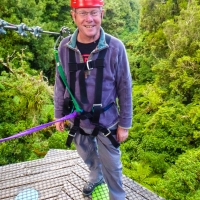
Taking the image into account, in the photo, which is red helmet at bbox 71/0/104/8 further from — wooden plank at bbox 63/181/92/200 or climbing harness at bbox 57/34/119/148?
wooden plank at bbox 63/181/92/200

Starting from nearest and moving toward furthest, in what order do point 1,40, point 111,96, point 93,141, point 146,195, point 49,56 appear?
point 111,96, point 93,141, point 146,195, point 1,40, point 49,56

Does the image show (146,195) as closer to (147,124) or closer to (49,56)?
(147,124)

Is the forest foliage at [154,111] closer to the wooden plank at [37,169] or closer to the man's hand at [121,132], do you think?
the wooden plank at [37,169]

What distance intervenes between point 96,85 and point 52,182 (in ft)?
5.82

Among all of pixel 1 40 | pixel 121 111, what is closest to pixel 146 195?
pixel 121 111

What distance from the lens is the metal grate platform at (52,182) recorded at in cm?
288

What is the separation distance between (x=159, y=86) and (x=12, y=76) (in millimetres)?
5590

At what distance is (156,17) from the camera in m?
12.6

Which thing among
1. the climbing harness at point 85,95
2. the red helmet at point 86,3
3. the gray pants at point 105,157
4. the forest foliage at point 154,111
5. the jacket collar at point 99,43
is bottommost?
the forest foliage at point 154,111

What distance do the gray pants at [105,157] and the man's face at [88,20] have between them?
34.3 inches

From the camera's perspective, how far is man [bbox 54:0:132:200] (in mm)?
1805

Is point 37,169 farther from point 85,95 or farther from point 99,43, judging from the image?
point 99,43

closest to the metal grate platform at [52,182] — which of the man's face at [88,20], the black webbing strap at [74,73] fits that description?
the black webbing strap at [74,73]

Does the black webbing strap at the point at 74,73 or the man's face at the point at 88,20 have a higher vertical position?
the man's face at the point at 88,20
